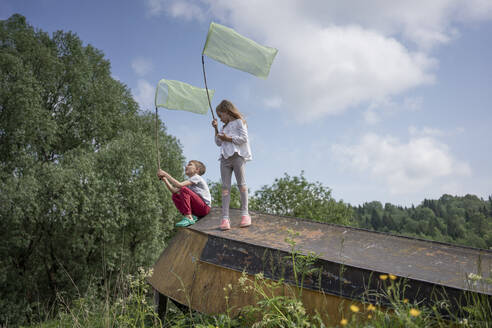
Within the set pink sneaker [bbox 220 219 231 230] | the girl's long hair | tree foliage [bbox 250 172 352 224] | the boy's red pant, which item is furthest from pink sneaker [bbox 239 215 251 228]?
tree foliage [bbox 250 172 352 224]

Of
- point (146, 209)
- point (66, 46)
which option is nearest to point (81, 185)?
point (146, 209)

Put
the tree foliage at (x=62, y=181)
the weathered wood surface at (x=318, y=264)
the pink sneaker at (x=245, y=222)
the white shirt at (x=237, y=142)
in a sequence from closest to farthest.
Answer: the weathered wood surface at (x=318, y=264), the white shirt at (x=237, y=142), the pink sneaker at (x=245, y=222), the tree foliage at (x=62, y=181)

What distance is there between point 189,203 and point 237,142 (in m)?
1.41

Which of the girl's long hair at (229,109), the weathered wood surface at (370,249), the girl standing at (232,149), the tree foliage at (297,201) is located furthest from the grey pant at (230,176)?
the tree foliage at (297,201)

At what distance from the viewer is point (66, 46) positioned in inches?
733

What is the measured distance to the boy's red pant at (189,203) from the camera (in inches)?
230

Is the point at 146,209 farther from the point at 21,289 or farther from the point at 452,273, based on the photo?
the point at 452,273

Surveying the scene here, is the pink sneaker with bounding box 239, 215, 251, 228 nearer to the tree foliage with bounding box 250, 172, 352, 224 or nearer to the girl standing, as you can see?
the girl standing

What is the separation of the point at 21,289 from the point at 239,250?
1462cm

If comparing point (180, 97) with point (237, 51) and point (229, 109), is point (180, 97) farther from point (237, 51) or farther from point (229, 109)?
point (237, 51)

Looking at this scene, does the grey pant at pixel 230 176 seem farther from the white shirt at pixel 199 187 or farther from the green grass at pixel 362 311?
the green grass at pixel 362 311

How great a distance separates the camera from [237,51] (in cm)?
527

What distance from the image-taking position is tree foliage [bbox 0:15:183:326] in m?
13.6

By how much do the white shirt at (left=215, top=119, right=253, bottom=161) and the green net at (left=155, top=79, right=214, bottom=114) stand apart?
121 centimetres
